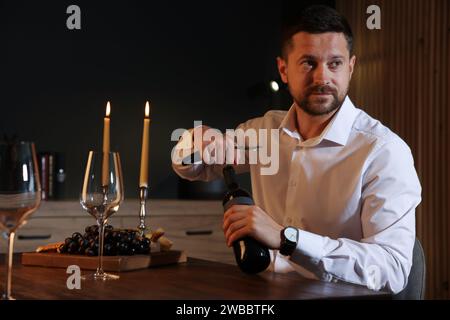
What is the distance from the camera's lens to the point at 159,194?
405 centimetres

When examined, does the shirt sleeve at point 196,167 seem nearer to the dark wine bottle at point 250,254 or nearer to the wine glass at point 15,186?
the dark wine bottle at point 250,254

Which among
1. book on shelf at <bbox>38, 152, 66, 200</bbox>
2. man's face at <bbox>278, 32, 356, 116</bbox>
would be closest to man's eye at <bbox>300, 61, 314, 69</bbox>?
man's face at <bbox>278, 32, 356, 116</bbox>

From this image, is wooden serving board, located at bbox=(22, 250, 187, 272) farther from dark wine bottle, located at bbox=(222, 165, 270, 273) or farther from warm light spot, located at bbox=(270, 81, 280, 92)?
warm light spot, located at bbox=(270, 81, 280, 92)

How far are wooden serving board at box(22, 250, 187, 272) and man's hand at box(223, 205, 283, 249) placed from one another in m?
0.24

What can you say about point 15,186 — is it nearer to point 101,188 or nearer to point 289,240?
point 101,188

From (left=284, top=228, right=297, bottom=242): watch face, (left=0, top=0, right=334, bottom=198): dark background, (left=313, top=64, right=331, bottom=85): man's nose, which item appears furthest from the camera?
(left=0, top=0, right=334, bottom=198): dark background

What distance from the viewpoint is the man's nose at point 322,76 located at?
1.93m

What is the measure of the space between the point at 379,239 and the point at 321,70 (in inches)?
22.0

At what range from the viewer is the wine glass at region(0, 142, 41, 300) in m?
1.08

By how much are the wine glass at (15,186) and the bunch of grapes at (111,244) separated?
48 cm

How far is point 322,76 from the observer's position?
1.93 m

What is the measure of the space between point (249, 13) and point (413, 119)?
4.67 feet

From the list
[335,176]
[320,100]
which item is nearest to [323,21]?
[320,100]
